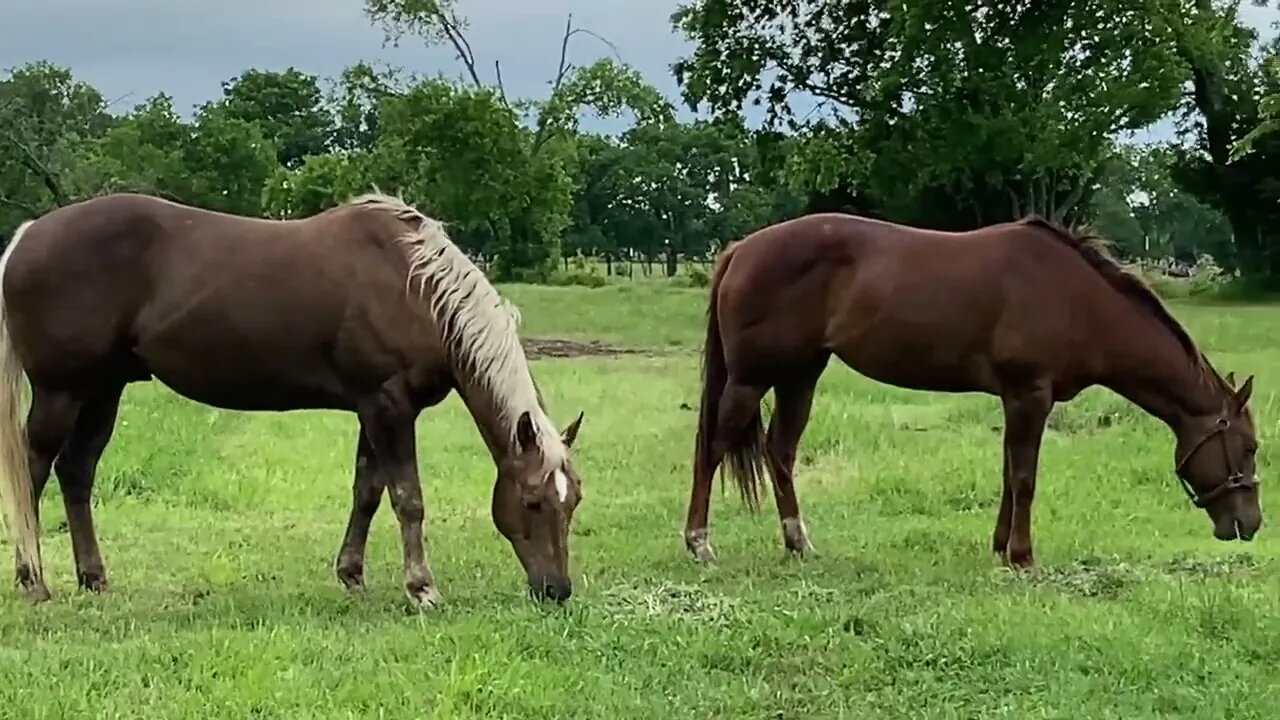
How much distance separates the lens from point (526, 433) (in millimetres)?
5965

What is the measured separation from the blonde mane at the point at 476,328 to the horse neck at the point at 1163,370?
3156mm

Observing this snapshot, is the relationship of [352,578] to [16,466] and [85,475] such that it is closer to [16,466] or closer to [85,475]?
[85,475]

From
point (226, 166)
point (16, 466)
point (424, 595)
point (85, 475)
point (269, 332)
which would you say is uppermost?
point (226, 166)

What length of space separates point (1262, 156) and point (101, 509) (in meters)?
30.2

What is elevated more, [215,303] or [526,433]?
[215,303]

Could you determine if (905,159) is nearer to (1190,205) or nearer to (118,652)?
(118,652)

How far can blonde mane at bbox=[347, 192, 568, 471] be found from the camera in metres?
6.12

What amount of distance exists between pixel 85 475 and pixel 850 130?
80.8ft

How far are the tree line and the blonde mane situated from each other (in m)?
6.28

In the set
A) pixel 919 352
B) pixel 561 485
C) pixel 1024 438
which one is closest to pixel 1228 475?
pixel 1024 438

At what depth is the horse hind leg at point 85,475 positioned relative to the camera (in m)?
6.75

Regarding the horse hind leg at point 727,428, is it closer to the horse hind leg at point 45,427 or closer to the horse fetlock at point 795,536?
the horse fetlock at point 795,536

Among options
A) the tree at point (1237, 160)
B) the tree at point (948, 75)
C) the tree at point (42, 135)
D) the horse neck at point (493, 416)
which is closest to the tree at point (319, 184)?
the tree at point (42, 135)

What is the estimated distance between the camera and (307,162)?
42.5m
